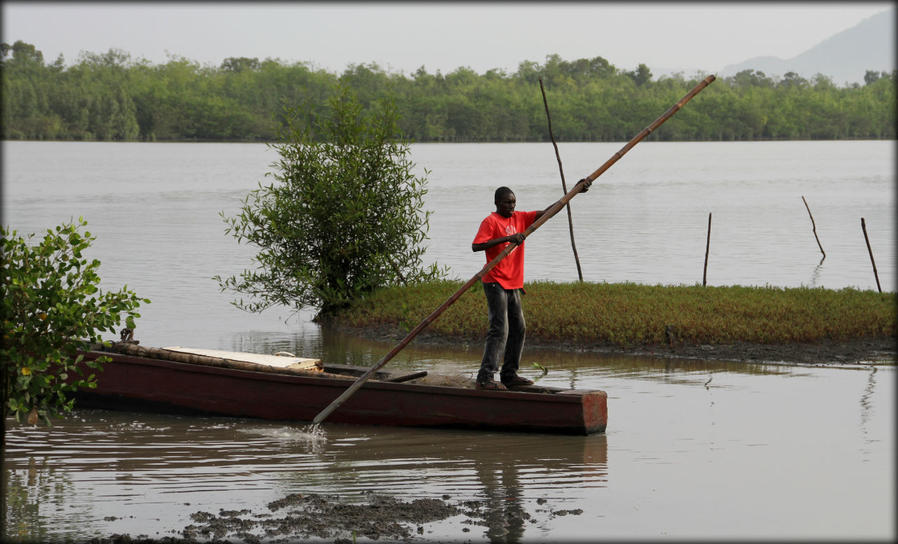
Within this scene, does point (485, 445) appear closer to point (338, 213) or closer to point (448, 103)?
point (338, 213)

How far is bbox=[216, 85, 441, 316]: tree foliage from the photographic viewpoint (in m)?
18.7

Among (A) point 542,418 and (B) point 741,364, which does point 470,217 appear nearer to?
(B) point 741,364

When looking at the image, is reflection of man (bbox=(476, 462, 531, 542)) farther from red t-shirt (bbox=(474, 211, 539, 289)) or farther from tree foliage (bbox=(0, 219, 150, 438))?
A: tree foliage (bbox=(0, 219, 150, 438))

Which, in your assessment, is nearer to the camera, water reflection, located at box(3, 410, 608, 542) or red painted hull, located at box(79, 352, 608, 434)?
water reflection, located at box(3, 410, 608, 542)

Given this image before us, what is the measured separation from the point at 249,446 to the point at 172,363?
5.65 ft

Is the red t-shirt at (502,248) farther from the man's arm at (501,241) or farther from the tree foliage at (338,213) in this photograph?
the tree foliage at (338,213)

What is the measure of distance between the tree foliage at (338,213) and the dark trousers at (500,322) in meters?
7.69

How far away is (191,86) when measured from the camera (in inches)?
5182

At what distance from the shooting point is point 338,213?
1848cm

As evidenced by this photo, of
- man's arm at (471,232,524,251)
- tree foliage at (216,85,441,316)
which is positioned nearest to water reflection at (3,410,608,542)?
man's arm at (471,232,524,251)

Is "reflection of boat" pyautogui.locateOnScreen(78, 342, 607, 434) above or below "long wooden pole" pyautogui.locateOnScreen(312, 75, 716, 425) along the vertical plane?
below

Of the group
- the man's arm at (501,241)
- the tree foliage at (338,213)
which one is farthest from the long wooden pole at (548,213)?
the tree foliage at (338,213)

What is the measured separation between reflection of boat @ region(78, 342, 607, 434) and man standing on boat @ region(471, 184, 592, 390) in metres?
0.37

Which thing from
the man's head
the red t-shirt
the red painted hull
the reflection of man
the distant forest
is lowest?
the reflection of man
